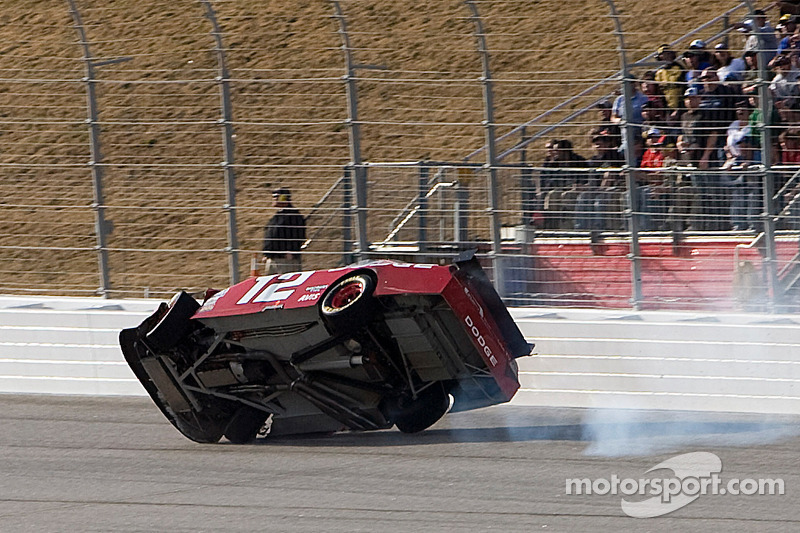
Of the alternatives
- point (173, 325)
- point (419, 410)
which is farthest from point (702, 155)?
point (173, 325)

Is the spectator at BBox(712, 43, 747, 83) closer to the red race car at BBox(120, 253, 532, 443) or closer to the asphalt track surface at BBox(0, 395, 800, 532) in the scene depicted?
the asphalt track surface at BBox(0, 395, 800, 532)

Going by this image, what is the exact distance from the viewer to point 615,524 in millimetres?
5836

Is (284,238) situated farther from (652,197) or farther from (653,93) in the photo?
(653,93)

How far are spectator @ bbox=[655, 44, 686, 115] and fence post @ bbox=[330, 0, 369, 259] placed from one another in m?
2.32

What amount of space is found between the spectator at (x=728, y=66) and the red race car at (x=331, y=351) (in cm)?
272

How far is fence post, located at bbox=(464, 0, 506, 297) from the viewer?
30.7 ft

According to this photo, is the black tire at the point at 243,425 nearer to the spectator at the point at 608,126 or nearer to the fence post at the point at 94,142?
the fence post at the point at 94,142

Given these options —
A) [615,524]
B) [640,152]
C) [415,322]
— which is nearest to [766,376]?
[640,152]

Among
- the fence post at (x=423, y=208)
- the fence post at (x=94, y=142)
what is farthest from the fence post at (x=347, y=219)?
the fence post at (x=94, y=142)

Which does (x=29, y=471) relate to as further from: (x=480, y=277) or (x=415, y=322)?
(x=480, y=277)

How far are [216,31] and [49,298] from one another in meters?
2.66

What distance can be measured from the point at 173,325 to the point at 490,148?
286 centimetres

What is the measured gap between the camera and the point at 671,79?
9.54 meters

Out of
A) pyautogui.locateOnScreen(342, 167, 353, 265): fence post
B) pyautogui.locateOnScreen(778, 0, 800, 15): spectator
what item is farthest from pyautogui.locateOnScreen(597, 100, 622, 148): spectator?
pyautogui.locateOnScreen(342, 167, 353, 265): fence post
